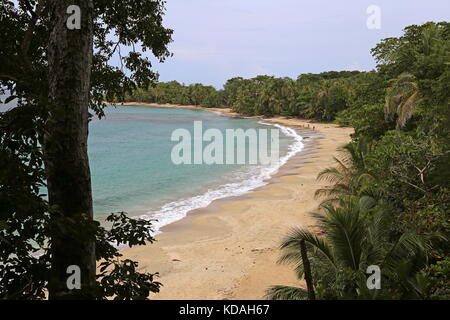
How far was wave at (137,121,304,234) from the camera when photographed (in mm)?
18328

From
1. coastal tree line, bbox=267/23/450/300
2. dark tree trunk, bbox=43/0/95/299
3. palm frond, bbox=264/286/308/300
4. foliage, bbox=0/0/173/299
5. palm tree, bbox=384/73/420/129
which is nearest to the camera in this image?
foliage, bbox=0/0/173/299

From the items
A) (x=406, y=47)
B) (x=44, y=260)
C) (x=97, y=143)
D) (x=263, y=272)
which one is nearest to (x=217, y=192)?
(x=263, y=272)

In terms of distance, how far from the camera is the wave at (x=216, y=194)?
1833cm

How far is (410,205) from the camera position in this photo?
934 centimetres

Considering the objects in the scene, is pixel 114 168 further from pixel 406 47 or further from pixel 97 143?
pixel 406 47

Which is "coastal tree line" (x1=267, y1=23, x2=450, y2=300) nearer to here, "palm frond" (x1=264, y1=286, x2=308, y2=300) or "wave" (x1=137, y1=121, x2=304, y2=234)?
"palm frond" (x1=264, y1=286, x2=308, y2=300)

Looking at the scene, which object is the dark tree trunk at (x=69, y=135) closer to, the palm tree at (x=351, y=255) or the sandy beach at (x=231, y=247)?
the palm tree at (x=351, y=255)

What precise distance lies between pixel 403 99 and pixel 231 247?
1050 cm

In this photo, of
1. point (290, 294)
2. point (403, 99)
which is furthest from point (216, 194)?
point (290, 294)

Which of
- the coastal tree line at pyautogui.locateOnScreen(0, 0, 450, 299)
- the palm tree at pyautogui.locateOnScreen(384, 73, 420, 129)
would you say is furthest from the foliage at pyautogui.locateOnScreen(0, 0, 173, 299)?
the palm tree at pyautogui.locateOnScreen(384, 73, 420, 129)

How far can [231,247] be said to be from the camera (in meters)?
13.6

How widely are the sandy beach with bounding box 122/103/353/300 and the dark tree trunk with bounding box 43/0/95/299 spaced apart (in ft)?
22.5

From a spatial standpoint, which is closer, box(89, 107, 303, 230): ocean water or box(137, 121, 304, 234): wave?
box(137, 121, 304, 234): wave

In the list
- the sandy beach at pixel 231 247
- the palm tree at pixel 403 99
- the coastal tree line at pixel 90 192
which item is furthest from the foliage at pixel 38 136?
the palm tree at pixel 403 99
